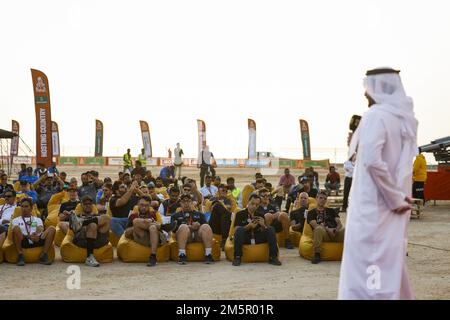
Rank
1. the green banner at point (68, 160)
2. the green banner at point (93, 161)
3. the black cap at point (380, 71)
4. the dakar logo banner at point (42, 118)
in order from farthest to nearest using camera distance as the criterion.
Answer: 1. the green banner at point (68, 160)
2. the green banner at point (93, 161)
3. the dakar logo banner at point (42, 118)
4. the black cap at point (380, 71)

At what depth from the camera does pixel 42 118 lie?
17156 mm

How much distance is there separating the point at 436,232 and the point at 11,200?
884 cm

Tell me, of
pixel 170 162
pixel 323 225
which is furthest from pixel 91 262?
pixel 170 162

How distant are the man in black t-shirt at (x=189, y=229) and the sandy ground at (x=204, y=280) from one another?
0.25 metres

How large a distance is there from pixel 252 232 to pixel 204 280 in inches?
69.7

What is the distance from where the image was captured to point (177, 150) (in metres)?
28.2

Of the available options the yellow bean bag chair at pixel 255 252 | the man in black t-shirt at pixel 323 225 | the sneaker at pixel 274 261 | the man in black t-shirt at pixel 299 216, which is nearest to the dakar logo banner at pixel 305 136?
the man in black t-shirt at pixel 299 216

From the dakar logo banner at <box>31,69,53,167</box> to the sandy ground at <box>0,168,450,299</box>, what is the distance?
25.4 ft

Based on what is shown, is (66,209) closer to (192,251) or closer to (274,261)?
(192,251)

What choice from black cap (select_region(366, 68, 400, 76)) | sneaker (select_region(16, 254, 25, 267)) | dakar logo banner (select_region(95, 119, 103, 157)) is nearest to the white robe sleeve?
black cap (select_region(366, 68, 400, 76))

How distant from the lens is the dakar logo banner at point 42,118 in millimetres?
16859

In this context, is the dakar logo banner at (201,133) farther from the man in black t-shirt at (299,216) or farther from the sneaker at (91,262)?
the sneaker at (91,262)

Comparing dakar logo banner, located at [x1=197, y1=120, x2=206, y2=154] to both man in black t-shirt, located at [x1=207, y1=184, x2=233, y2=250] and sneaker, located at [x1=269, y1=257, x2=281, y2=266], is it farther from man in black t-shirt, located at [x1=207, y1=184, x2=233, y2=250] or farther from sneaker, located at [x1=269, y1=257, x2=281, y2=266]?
sneaker, located at [x1=269, y1=257, x2=281, y2=266]
